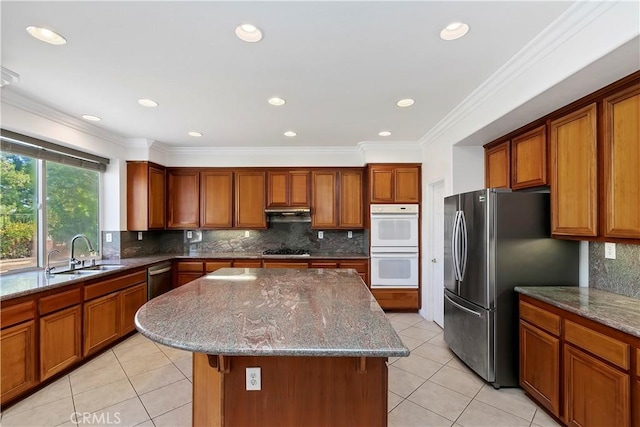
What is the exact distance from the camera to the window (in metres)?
2.77

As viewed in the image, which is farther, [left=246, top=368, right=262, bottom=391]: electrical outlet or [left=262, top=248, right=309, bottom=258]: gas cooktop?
[left=262, top=248, right=309, bottom=258]: gas cooktop

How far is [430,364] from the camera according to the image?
2795 millimetres

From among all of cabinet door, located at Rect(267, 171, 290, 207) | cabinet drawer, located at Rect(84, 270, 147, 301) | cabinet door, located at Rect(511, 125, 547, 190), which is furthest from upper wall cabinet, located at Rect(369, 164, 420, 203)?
cabinet drawer, located at Rect(84, 270, 147, 301)

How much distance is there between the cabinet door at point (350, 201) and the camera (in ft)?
15.0

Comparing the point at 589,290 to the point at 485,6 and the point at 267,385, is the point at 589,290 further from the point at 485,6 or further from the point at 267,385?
the point at 267,385

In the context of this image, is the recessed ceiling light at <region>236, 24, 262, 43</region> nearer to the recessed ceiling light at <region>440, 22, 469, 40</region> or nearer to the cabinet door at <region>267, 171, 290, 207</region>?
the recessed ceiling light at <region>440, 22, 469, 40</region>

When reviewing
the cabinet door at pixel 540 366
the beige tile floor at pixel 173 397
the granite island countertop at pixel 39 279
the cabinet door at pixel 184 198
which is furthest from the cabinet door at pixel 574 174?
the cabinet door at pixel 184 198

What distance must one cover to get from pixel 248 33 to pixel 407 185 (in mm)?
3178

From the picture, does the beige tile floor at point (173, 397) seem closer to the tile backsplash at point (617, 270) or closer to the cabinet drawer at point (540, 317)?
the cabinet drawer at point (540, 317)

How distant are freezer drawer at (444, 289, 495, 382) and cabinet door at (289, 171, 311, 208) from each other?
8.13ft

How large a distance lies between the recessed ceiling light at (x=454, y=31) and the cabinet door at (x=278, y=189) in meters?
3.19

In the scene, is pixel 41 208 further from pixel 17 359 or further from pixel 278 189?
pixel 278 189

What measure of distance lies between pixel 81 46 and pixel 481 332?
3684 mm

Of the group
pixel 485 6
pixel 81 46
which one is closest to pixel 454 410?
pixel 485 6
